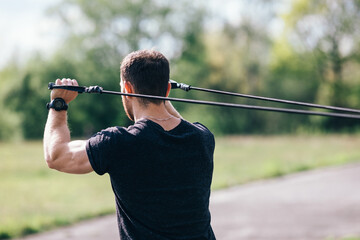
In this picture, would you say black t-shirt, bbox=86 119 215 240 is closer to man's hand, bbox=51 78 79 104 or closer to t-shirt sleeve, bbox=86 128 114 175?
t-shirt sleeve, bbox=86 128 114 175

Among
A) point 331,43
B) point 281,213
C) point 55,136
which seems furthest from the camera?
point 331,43

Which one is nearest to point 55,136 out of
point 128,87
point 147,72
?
point 128,87

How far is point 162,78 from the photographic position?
2201mm

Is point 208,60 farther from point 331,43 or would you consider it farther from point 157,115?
point 157,115

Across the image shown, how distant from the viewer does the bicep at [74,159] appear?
2043mm

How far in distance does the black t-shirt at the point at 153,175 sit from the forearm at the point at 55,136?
0.17 meters

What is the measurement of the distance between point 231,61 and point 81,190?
2612 centimetres

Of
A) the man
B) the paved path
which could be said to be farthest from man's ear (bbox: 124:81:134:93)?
the paved path

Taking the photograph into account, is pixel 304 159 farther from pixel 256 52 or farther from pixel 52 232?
pixel 256 52

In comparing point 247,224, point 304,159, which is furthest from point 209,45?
point 247,224

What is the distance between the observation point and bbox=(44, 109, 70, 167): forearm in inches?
82.5

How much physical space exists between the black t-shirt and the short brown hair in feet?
0.59

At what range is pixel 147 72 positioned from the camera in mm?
2156

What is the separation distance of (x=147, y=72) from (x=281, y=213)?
242 inches
